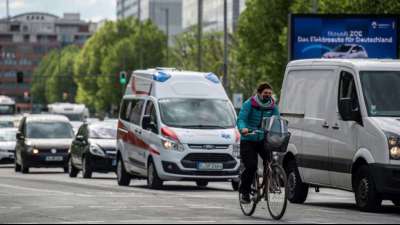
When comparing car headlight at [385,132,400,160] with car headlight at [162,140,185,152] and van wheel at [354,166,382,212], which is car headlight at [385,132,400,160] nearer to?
van wheel at [354,166,382,212]

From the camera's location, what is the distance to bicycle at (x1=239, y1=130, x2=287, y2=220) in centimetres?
1666

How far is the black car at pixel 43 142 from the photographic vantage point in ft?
139

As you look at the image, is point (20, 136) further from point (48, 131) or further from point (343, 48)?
point (343, 48)

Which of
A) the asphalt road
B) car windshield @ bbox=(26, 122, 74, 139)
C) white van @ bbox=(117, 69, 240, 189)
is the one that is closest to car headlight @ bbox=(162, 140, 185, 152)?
white van @ bbox=(117, 69, 240, 189)

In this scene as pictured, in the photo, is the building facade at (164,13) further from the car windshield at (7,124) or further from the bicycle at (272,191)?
the bicycle at (272,191)

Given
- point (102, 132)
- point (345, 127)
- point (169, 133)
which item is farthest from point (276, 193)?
point (102, 132)

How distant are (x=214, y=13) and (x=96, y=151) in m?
102

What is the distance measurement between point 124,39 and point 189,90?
111981 mm

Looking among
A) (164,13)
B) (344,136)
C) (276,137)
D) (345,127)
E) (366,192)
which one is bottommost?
(366,192)

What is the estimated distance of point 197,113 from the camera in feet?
93.5

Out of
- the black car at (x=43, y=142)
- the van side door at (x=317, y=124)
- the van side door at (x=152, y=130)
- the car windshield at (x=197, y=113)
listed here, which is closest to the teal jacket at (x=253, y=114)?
the van side door at (x=317, y=124)

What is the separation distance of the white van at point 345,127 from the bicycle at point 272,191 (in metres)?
2.12

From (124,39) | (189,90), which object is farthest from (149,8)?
(189,90)

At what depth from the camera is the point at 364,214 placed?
18.5 meters
